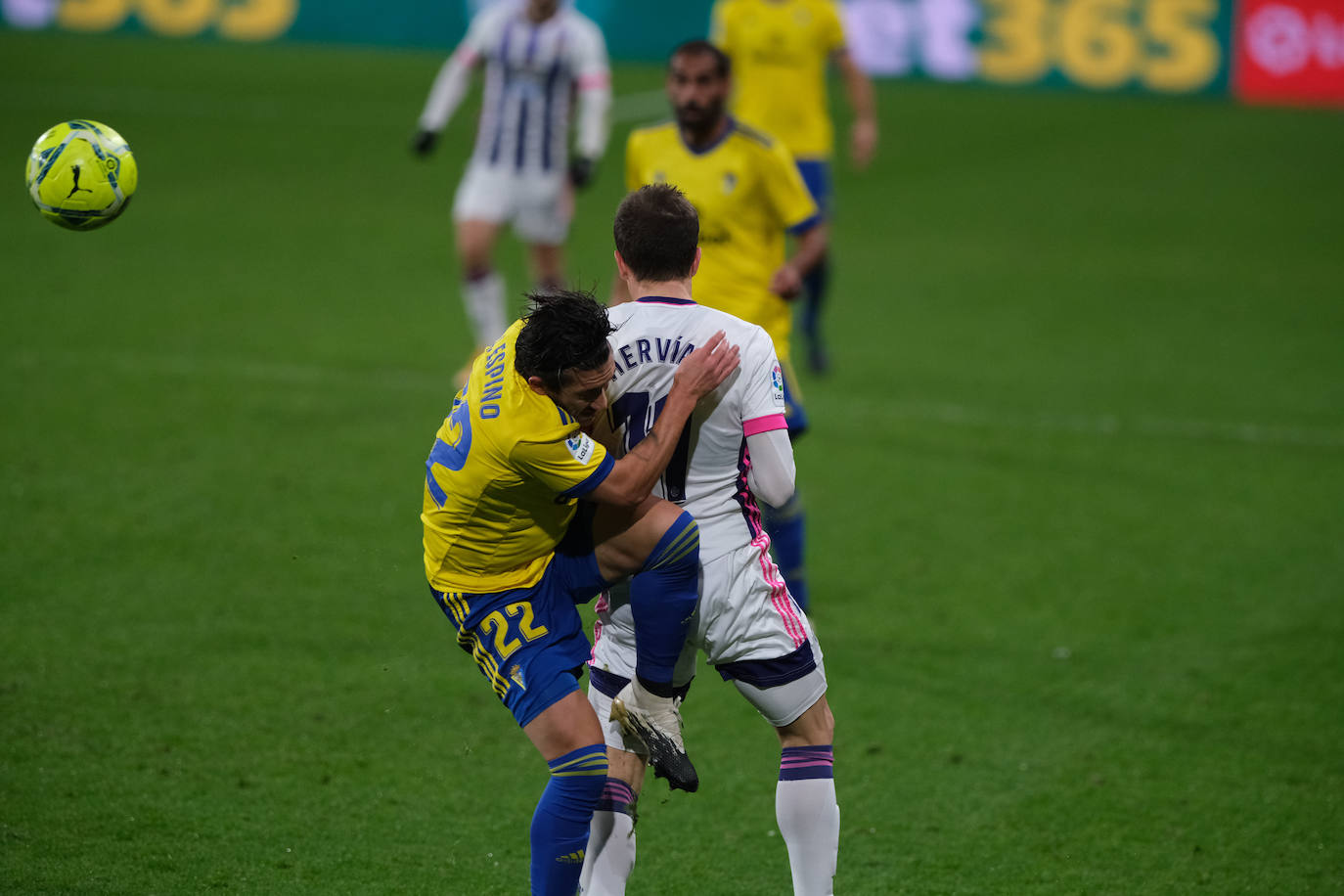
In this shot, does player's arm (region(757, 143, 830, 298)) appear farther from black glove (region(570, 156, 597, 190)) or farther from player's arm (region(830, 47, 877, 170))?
player's arm (region(830, 47, 877, 170))

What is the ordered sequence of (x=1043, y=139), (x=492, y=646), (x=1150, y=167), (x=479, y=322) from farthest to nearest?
(x=1043, y=139) < (x=1150, y=167) < (x=479, y=322) < (x=492, y=646)

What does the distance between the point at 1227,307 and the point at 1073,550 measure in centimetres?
617

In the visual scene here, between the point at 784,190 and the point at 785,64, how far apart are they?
3.87m

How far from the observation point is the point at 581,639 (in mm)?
3777

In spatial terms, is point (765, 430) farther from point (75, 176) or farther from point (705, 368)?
point (75, 176)

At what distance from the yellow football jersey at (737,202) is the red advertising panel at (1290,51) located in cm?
1750

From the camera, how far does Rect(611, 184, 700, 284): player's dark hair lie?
3729 millimetres

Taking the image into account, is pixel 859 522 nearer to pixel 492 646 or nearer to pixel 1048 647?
pixel 1048 647

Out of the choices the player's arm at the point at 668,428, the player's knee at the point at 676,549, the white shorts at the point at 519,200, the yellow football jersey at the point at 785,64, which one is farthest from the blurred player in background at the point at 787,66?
the player's knee at the point at 676,549

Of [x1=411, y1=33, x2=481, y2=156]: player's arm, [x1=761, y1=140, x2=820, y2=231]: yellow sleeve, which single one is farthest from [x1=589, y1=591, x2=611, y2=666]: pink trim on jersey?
[x1=411, y1=33, x2=481, y2=156]: player's arm

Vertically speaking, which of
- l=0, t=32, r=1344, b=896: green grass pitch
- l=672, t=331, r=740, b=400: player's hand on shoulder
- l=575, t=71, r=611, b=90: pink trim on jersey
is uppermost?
l=575, t=71, r=611, b=90: pink trim on jersey

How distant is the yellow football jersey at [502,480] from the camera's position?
137 inches

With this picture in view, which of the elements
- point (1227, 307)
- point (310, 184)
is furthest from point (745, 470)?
point (310, 184)

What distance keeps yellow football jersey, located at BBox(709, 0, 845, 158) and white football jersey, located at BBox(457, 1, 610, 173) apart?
92cm
